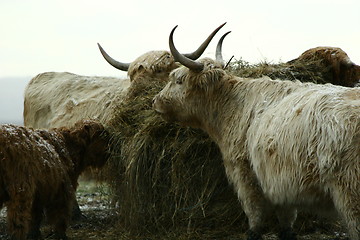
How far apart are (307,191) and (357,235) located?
0.56 meters

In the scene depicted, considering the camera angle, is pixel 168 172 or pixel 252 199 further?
pixel 168 172

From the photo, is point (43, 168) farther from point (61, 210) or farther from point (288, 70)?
point (288, 70)

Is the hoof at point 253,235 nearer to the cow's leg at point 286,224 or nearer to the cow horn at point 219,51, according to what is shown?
the cow's leg at point 286,224

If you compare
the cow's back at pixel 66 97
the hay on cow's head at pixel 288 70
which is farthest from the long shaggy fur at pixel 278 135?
the cow's back at pixel 66 97

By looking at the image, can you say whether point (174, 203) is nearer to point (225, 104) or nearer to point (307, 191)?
point (225, 104)

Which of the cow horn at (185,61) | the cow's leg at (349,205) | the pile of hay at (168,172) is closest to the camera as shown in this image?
the cow's leg at (349,205)

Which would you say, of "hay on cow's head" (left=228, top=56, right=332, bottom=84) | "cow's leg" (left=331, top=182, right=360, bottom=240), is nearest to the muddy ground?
"hay on cow's head" (left=228, top=56, right=332, bottom=84)

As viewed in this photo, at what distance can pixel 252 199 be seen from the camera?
635 cm

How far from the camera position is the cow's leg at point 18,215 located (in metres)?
6.69

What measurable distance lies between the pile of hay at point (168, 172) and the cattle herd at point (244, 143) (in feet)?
1.22

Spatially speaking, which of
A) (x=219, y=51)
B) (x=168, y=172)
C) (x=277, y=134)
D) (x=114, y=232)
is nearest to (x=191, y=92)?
(x=219, y=51)

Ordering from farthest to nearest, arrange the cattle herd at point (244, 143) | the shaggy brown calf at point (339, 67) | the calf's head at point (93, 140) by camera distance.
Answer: the shaggy brown calf at point (339, 67), the calf's head at point (93, 140), the cattle herd at point (244, 143)

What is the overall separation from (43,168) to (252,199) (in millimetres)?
2191

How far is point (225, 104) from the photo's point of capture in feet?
22.5
